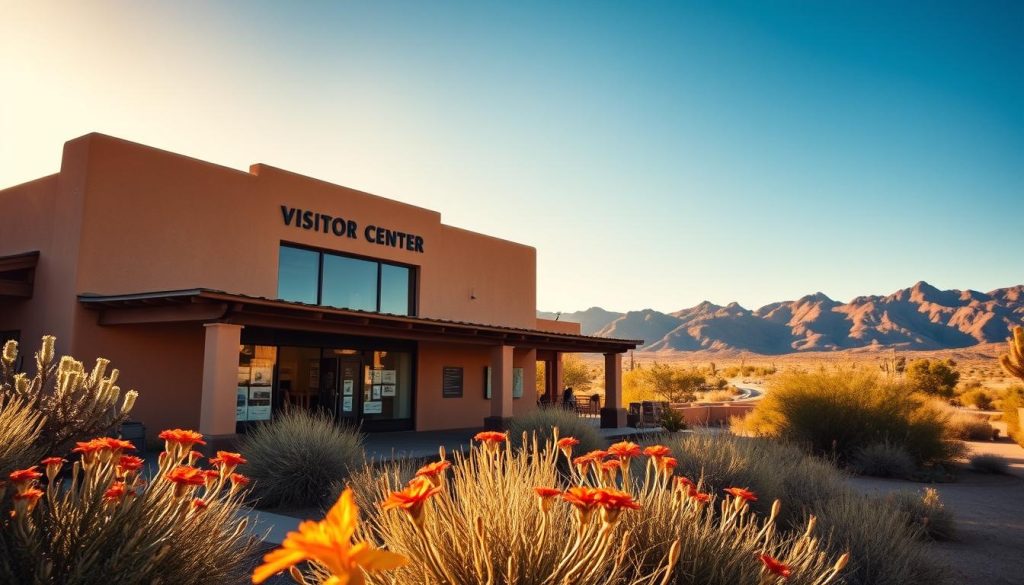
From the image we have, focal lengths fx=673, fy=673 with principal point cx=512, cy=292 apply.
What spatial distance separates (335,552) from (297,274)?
1641 cm

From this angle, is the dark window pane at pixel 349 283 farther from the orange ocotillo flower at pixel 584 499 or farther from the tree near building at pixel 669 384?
the tree near building at pixel 669 384

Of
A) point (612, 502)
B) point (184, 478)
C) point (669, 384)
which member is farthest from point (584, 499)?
point (669, 384)

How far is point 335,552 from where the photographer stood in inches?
38.5

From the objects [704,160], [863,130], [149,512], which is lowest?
[149,512]

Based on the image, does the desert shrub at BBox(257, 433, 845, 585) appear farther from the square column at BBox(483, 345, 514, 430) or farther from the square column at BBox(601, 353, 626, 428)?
the square column at BBox(601, 353, 626, 428)

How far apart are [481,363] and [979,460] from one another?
43.0 ft

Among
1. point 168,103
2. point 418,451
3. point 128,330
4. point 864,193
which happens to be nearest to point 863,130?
point 864,193

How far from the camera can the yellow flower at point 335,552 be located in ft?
3.13

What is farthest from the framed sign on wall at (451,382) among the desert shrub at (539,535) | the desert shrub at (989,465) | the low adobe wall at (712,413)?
the desert shrub at (539,535)

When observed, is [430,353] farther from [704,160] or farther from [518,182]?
[704,160]

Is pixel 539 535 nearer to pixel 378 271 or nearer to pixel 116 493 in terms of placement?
pixel 116 493

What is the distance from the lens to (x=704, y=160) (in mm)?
20938

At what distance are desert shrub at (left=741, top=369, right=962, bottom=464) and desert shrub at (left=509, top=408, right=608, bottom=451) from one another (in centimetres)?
503

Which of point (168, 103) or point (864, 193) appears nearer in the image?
point (168, 103)
